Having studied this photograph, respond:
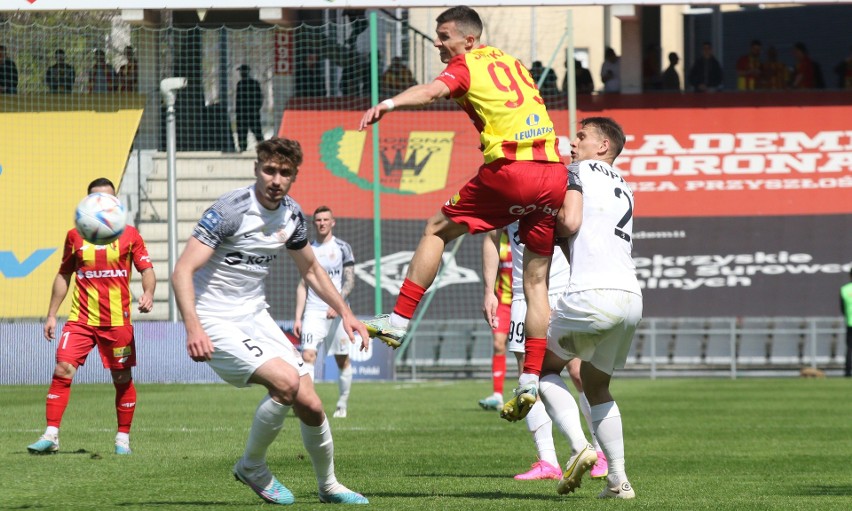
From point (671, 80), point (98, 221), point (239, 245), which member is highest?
point (671, 80)

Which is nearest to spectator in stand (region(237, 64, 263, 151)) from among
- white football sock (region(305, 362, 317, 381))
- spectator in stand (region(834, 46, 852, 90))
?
white football sock (region(305, 362, 317, 381))

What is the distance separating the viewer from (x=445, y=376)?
85.3 feet

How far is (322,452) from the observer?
24.4 feet

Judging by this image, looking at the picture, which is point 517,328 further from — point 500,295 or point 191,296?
point 500,295

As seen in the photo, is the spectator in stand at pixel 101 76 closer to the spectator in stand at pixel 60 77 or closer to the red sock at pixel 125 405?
the spectator in stand at pixel 60 77


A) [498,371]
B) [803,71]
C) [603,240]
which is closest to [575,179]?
[603,240]

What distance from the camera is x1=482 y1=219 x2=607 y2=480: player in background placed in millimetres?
9062

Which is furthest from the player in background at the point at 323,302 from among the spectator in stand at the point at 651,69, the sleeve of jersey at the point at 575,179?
the spectator in stand at the point at 651,69

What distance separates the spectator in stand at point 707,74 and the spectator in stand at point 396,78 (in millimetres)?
6477

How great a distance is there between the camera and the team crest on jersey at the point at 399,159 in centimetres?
2688

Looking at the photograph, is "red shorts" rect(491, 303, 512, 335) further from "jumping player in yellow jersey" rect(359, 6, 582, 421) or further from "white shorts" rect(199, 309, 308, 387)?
"white shorts" rect(199, 309, 308, 387)

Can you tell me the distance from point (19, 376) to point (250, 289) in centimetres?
1543

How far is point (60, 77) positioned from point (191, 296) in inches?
766

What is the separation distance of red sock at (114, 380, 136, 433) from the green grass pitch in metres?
0.24
